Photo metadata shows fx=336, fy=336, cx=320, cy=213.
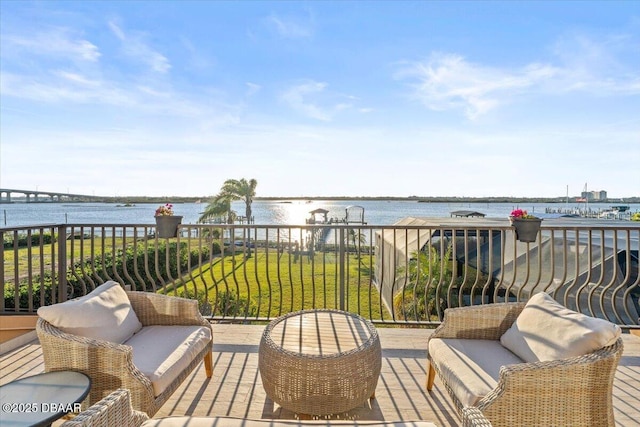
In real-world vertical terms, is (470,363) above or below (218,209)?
below

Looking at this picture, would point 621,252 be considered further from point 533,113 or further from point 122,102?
point 122,102

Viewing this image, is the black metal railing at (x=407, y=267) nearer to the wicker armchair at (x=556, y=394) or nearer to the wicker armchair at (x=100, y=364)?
the wicker armchair at (x=100, y=364)

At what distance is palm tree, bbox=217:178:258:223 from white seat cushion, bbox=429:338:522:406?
61.6 feet

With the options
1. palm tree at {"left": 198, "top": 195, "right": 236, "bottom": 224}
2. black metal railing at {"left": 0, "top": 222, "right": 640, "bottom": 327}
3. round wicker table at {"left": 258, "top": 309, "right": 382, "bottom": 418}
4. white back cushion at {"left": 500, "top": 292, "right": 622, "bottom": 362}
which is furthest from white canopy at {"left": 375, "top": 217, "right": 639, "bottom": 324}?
palm tree at {"left": 198, "top": 195, "right": 236, "bottom": 224}

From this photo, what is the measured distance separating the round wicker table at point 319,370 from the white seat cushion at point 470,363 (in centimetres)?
44

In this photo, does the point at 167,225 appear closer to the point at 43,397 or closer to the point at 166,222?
the point at 166,222

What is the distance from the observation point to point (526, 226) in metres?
3.53

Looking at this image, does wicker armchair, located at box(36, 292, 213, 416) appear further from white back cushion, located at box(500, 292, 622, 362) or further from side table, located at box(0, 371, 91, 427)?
white back cushion, located at box(500, 292, 622, 362)

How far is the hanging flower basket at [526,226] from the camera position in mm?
3516

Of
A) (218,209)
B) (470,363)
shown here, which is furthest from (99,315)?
(218,209)

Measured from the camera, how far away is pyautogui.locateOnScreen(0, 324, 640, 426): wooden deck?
7.43 ft

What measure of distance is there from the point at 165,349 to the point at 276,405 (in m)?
0.85

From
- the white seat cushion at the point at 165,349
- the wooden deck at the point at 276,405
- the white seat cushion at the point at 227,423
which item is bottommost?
the wooden deck at the point at 276,405

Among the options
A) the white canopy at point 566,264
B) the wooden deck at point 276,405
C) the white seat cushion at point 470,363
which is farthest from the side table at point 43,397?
the white canopy at point 566,264
